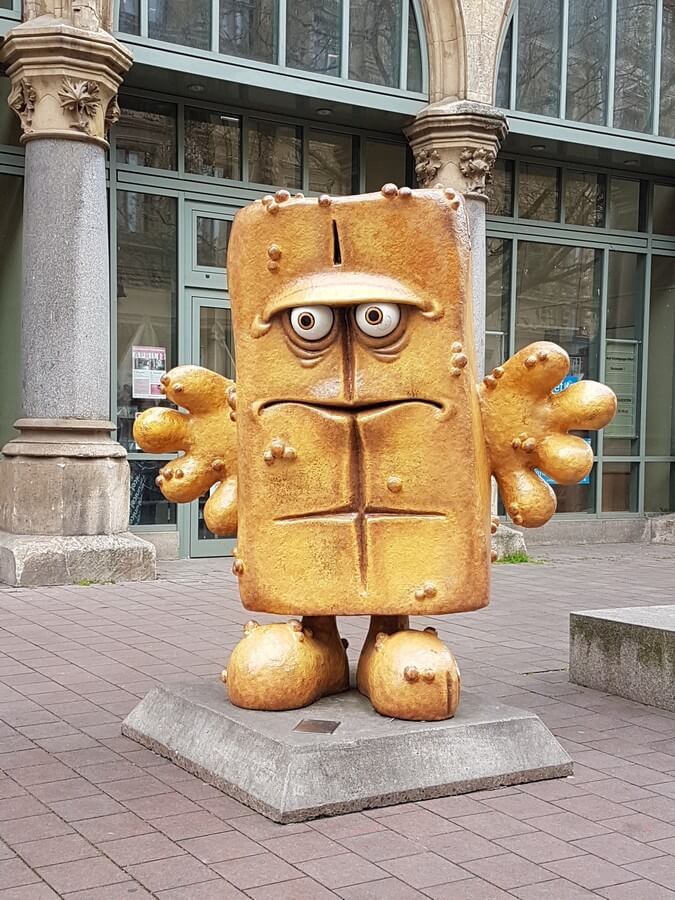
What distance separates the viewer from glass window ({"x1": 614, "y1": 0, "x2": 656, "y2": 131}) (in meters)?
12.5

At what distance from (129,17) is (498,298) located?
17.2 ft

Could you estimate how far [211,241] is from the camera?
1092cm

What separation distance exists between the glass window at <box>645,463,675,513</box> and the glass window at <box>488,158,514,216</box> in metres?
3.77

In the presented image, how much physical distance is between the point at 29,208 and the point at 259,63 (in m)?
2.70

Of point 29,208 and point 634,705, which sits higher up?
point 29,208

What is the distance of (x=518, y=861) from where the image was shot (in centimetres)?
339

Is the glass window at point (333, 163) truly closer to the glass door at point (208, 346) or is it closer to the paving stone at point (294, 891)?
the glass door at point (208, 346)

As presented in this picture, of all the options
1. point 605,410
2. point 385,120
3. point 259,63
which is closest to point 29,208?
point 259,63

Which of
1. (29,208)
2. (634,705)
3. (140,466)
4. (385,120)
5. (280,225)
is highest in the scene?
(385,120)

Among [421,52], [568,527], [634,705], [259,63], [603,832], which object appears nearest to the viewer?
[603,832]

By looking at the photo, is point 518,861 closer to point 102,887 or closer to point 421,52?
point 102,887

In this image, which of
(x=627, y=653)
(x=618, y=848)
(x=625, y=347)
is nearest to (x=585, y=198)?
(x=625, y=347)

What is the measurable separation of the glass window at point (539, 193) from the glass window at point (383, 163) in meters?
1.59

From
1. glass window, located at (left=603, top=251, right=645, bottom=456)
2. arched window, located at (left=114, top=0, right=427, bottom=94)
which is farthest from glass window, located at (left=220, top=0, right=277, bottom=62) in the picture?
glass window, located at (left=603, top=251, right=645, bottom=456)
